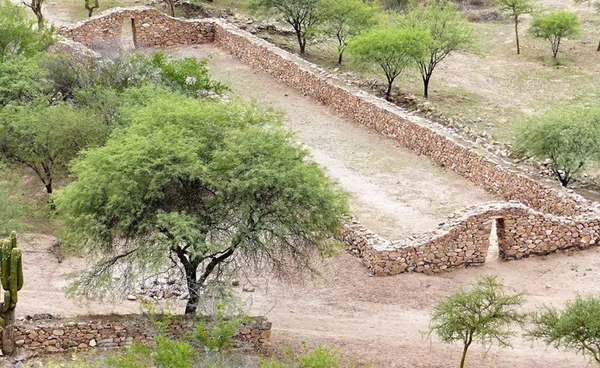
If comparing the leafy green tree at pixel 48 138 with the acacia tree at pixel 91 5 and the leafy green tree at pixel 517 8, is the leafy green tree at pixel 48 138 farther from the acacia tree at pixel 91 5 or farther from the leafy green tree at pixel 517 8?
the leafy green tree at pixel 517 8

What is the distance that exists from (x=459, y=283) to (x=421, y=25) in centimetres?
2031

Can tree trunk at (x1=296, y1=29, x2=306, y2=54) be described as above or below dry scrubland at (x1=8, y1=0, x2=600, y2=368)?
above

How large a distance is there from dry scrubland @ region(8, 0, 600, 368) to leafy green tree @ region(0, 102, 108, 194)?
6.21 ft

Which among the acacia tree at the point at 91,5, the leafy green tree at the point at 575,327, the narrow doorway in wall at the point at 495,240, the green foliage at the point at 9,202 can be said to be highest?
the acacia tree at the point at 91,5

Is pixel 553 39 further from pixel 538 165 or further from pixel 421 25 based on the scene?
pixel 538 165

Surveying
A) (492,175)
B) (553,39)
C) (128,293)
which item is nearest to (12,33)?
(128,293)

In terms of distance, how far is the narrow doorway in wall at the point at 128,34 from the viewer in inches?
1907

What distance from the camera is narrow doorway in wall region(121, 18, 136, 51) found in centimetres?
4844

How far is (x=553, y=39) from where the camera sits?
5269 cm

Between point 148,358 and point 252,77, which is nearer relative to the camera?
point 148,358

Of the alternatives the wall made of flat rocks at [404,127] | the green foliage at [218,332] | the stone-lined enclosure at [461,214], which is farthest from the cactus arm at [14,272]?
the wall made of flat rocks at [404,127]

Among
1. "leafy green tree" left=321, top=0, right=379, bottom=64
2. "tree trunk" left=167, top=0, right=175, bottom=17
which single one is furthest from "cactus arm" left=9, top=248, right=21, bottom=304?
"tree trunk" left=167, top=0, right=175, bottom=17

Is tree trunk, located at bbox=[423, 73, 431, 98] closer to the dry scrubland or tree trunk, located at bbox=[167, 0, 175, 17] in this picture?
the dry scrubland

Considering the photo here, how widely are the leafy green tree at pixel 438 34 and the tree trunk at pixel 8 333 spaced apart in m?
→ 26.7
